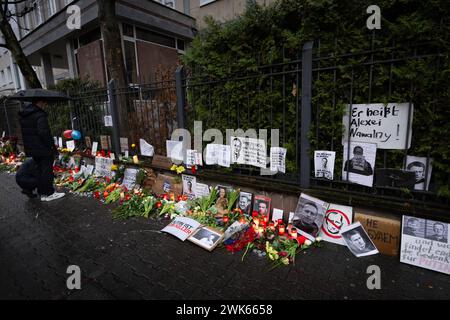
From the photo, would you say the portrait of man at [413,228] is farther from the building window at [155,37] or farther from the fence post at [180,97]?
the building window at [155,37]

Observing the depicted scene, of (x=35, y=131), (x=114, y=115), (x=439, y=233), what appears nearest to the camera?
(x=439, y=233)

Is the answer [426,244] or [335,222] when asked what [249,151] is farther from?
[426,244]

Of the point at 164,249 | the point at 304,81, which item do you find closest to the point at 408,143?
the point at 304,81

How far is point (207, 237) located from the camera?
309 cm

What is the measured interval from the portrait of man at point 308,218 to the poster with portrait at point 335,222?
13 cm

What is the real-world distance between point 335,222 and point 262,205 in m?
0.97

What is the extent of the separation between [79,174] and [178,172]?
3.28 metres

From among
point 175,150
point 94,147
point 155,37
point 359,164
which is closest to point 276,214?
point 359,164

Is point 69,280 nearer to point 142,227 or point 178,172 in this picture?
point 142,227

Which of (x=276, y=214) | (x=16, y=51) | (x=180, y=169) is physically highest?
(x=16, y=51)

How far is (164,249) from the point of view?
301cm

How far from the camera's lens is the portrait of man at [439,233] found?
7.79 feet

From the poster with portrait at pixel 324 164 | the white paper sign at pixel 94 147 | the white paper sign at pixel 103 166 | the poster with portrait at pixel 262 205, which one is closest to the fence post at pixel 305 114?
the poster with portrait at pixel 324 164

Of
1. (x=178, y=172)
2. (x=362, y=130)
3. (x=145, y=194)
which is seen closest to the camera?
(x=362, y=130)
